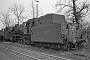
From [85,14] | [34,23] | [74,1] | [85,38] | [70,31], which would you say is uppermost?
[74,1]

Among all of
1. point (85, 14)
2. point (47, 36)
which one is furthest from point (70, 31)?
point (85, 14)

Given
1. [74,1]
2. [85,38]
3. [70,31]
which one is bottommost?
[85,38]

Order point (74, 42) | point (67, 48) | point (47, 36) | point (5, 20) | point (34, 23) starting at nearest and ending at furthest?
point (74, 42) → point (67, 48) → point (47, 36) → point (34, 23) → point (5, 20)

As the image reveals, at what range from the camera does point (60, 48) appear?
9.85 m

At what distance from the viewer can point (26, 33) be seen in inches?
575

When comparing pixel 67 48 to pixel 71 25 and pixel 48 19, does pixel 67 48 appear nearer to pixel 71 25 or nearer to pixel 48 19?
pixel 71 25

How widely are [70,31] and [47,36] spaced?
7.17 feet

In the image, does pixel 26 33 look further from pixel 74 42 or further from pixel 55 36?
pixel 74 42

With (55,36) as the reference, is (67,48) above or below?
below

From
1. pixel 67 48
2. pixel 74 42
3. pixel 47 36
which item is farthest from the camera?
pixel 47 36

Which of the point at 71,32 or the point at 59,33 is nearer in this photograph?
the point at 59,33

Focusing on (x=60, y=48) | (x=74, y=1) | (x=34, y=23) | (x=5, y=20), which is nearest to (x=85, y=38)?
(x=60, y=48)

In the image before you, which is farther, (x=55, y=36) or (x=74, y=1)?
(x=74, y=1)

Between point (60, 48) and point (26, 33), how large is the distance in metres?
6.11
